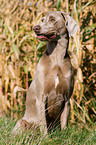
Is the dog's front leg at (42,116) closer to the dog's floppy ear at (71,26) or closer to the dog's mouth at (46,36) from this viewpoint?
the dog's mouth at (46,36)

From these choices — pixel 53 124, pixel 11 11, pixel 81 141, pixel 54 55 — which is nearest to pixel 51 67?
pixel 54 55

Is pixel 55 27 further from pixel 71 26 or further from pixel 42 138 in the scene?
pixel 42 138

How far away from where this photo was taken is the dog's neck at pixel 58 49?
6.41 feet

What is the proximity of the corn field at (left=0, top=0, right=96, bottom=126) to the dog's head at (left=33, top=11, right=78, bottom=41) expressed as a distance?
73 cm

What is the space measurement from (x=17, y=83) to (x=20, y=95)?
0.71ft

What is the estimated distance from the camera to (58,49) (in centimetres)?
199

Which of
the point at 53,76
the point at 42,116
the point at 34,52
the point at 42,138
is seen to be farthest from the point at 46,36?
the point at 34,52

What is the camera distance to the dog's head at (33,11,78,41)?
6.04ft

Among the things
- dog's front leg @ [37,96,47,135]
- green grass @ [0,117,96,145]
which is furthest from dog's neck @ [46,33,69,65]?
green grass @ [0,117,96,145]

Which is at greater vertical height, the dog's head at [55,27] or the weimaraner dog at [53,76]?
the dog's head at [55,27]

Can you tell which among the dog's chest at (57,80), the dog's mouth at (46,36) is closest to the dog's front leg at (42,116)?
the dog's chest at (57,80)

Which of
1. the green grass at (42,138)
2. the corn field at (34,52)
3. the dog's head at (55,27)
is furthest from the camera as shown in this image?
the corn field at (34,52)

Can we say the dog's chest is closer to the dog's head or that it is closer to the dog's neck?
the dog's neck

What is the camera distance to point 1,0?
351cm
